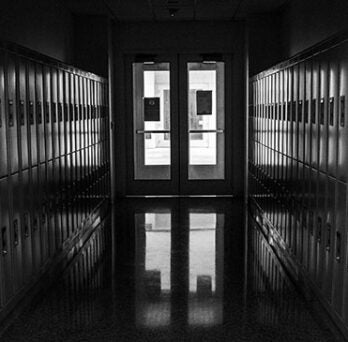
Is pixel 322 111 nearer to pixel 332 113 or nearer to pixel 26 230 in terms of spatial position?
pixel 332 113

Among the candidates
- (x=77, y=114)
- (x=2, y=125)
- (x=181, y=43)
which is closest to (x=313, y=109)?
(x=2, y=125)

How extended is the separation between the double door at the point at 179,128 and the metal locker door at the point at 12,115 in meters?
6.81

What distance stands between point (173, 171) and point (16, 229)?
701cm

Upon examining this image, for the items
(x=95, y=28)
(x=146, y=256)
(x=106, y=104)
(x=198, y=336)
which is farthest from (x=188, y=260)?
(x=95, y=28)

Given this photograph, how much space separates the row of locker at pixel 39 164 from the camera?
4.60m

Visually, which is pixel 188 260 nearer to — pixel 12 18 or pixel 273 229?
pixel 273 229

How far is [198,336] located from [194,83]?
25.4ft

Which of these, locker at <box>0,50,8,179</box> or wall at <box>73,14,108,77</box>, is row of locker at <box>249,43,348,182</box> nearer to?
locker at <box>0,50,8,179</box>

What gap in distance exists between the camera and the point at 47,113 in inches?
237

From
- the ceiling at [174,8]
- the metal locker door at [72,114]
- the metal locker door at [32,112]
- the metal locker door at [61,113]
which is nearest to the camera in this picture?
the metal locker door at [32,112]

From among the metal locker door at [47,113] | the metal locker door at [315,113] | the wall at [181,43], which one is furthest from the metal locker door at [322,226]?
the wall at [181,43]

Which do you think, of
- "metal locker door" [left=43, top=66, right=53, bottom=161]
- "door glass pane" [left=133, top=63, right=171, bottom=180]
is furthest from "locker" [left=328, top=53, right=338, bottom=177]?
"door glass pane" [left=133, top=63, right=171, bottom=180]

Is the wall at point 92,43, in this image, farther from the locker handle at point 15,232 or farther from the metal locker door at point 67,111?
the locker handle at point 15,232

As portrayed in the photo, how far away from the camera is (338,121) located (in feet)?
13.9
